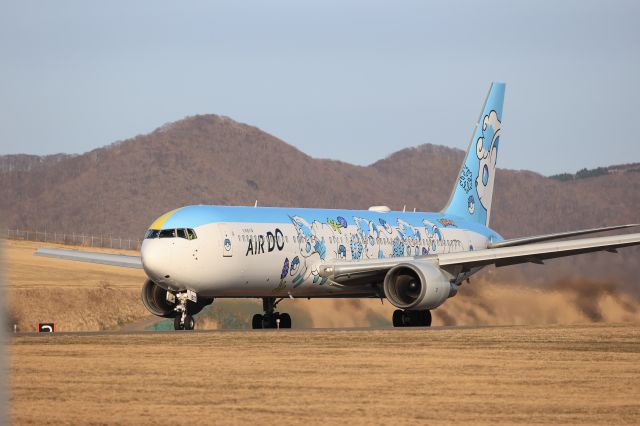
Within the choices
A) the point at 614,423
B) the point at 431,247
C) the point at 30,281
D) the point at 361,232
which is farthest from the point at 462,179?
the point at 614,423

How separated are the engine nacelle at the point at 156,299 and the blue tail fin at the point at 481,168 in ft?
46.9

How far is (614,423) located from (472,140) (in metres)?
33.5

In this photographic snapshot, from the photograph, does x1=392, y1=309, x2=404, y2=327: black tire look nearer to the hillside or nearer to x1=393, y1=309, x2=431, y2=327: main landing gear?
x1=393, y1=309, x2=431, y2=327: main landing gear

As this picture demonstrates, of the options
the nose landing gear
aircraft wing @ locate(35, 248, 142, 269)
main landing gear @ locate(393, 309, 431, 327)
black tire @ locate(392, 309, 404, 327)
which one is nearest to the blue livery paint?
the nose landing gear

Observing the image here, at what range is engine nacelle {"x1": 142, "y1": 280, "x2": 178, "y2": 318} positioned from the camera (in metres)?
34.6

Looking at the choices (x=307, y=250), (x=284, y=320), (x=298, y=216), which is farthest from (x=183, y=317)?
(x=298, y=216)

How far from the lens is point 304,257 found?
3528cm

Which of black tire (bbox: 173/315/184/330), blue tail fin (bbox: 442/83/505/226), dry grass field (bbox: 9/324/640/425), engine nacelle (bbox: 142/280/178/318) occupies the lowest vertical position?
dry grass field (bbox: 9/324/640/425)

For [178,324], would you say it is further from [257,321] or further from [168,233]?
[257,321]

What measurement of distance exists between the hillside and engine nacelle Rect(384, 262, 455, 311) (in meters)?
106

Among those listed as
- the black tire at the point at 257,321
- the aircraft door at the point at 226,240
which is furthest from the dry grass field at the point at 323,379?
the black tire at the point at 257,321

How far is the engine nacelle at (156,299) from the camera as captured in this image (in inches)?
1361

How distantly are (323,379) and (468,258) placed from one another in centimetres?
1819

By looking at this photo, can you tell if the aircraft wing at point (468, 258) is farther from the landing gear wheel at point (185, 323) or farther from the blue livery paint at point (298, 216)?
the landing gear wheel at point (185, 323)
